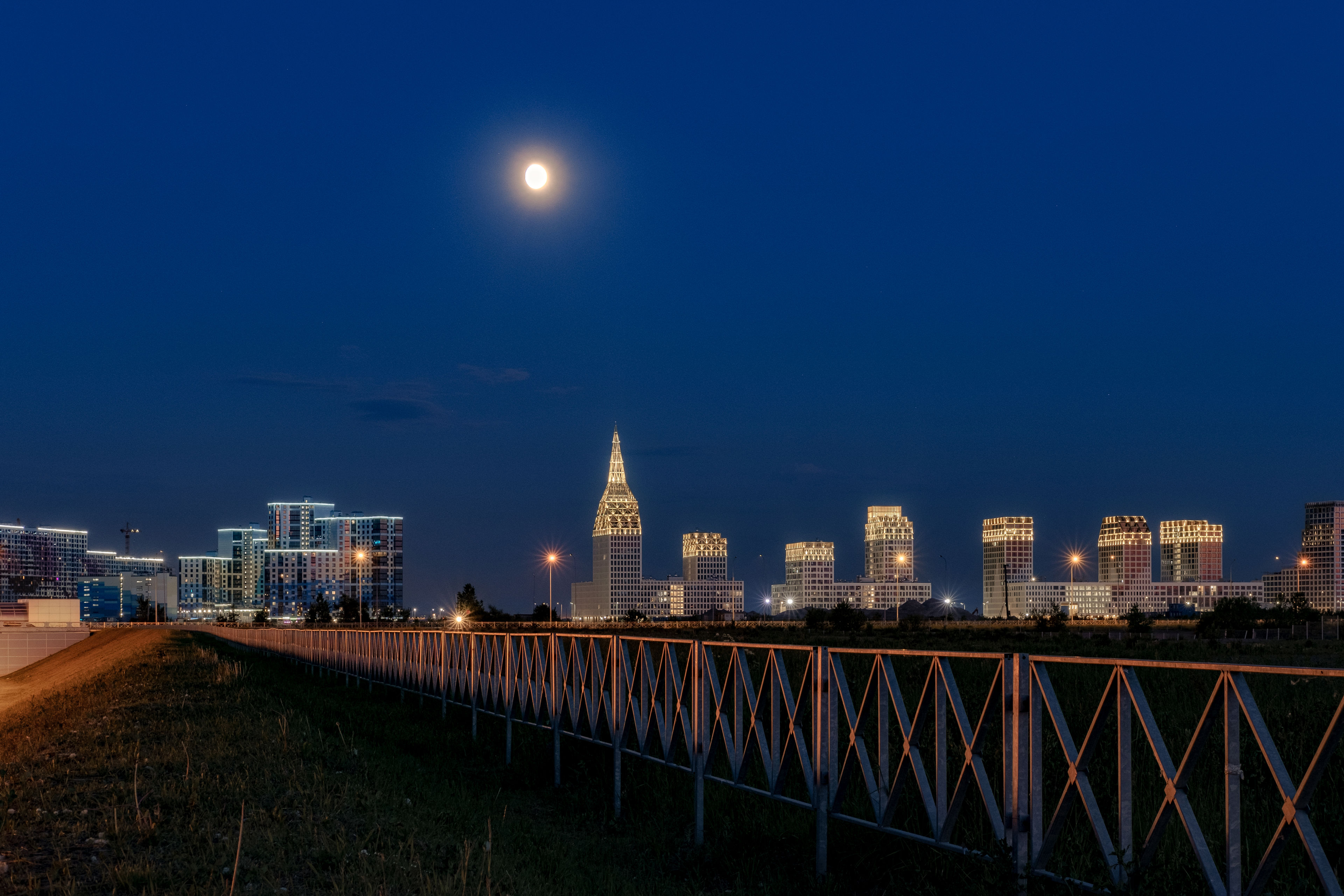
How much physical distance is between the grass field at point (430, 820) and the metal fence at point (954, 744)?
20cm

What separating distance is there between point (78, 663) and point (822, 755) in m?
60.1

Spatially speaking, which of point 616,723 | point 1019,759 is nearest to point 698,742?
point 616,723

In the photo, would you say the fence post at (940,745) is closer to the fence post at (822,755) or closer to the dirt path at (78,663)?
the fence post at (822,755)

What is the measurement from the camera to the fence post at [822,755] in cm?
793

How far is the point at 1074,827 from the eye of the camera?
7383 mm

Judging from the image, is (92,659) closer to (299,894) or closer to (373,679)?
(373,679)

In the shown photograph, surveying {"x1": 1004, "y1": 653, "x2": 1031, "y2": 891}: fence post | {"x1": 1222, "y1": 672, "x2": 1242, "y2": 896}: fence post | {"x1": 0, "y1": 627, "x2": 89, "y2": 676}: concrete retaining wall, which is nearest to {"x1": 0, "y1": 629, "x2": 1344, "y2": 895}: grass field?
{"x1": 1004, "y1": 653, "x2": 1031, "y2": 891}: fence post

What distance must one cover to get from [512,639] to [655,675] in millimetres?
5036

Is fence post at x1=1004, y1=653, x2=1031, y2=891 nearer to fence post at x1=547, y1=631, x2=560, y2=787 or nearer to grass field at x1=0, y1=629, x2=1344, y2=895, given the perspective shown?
grass field at x1=0, y1=629, x2=1344, y2=895

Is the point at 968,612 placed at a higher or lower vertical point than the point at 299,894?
lower

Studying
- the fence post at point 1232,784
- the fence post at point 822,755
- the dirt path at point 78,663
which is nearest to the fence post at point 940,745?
the fence post at point 822,755

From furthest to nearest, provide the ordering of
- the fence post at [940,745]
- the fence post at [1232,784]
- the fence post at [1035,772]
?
1. the fence post at [940,745]
2. the fence post at [1035,772]
3. the fence post at [1232,784]

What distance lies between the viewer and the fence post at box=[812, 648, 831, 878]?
7.93 m

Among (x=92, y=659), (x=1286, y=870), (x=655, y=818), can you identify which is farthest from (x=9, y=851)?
(x=92, y=659)
